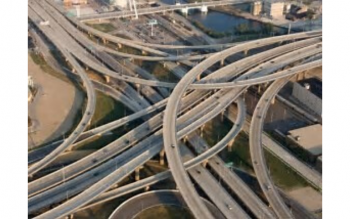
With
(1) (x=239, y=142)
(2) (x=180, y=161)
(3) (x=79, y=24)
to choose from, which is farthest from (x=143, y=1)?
(2) (x=180, y=161)

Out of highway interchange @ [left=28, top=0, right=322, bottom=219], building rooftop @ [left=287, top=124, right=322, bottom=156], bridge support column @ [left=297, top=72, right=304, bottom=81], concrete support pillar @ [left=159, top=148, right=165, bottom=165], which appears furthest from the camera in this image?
bridge support column @ [left=297, top=72, right=304, bottom=81]

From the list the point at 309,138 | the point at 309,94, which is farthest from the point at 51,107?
the point at 309,94

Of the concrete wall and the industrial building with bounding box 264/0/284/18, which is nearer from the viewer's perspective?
the concrete wall

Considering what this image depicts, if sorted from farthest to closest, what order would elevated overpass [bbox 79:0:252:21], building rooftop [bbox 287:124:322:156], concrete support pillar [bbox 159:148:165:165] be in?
elevated overpass [bbox 79:0:252:21], building rooftop [bbox 287:124:322:156], concrete support pillar [bbox 159:148:165:165]

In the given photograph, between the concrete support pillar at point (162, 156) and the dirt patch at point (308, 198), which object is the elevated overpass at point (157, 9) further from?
the dirt patch at point (308, 198)

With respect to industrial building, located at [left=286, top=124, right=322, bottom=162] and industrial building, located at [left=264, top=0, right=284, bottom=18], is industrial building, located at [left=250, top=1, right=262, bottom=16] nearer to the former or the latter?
industrial building, located at [left=264, top=0, right=284, bottom=18]

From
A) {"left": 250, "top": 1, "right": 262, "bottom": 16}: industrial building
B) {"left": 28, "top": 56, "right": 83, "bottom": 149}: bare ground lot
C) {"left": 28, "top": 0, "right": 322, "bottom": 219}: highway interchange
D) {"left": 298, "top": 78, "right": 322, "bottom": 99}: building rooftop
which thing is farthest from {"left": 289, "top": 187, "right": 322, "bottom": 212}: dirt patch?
{"left": 250, "top": 1, "right": 262, "bottom": 16}: industrial building

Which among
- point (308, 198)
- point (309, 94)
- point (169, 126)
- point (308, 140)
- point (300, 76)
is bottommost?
point (308, 198)

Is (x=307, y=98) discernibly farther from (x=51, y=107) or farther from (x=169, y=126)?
(x=51, y=107)
